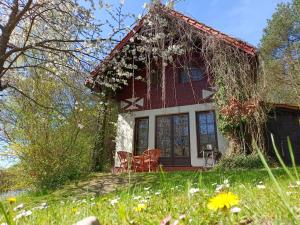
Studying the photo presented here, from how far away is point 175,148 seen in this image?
37.6ft

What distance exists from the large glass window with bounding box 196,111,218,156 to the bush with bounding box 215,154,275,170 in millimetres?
1404

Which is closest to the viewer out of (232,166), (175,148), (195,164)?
(232,166)

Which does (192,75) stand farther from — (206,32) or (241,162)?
(241,162)

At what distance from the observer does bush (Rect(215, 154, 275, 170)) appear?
854 centimetres

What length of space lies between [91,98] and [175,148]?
365 centimetres

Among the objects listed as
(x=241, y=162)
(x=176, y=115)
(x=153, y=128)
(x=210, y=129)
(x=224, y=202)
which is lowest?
(x=224, y=202)

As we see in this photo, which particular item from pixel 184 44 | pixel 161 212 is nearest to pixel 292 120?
pixel 184 44

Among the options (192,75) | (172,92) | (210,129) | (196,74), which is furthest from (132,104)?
(210,129)

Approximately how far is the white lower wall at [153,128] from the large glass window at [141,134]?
194 mm

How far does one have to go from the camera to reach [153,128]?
11.9 meters

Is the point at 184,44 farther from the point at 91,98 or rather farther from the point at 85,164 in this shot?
the point at 85,164

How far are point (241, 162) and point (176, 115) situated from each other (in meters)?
3.57

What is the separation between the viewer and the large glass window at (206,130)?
10672 millimetres

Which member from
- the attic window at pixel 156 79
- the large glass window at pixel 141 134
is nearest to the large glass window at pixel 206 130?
the large glass window at pixel 141 134
